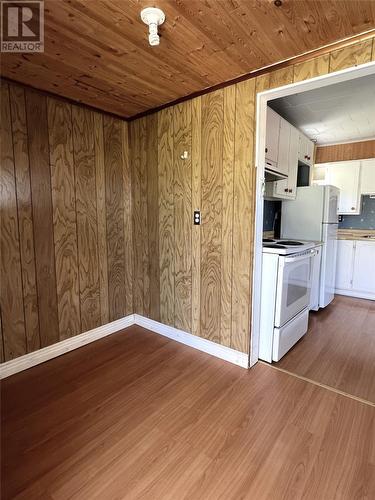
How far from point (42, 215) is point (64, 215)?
0.19 m

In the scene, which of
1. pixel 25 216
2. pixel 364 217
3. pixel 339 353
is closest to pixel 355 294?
pixel 364 217

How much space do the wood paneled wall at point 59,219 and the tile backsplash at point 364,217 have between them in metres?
3.65

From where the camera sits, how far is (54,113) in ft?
7.19

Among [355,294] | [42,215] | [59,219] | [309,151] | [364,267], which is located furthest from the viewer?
[355,294]

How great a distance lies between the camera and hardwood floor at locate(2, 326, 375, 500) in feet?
4.03

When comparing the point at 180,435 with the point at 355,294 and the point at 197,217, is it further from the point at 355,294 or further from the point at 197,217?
the point at 355,294

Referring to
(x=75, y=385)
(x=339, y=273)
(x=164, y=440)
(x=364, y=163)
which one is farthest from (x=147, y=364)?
(x=364, y=163)

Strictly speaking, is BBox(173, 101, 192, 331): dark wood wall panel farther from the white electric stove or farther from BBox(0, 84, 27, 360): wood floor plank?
BBox(0, 84, 27, 360): wood floor plank

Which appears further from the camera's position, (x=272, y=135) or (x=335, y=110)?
(x=335, y=110)

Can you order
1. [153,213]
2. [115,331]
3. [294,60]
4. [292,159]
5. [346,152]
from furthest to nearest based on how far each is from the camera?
[346,152], [292,159], [115,331], [153,213], [294,60]

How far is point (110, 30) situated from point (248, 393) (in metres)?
2.43

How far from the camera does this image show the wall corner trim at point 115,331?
213cm

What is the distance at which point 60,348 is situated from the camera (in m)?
2.37

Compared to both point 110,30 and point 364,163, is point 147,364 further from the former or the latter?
point 364,163
